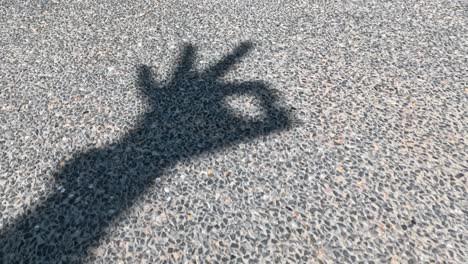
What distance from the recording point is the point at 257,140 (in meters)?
2.54

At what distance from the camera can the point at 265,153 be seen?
8.05 feet

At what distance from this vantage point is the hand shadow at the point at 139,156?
204 cm

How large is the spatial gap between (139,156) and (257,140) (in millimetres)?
740

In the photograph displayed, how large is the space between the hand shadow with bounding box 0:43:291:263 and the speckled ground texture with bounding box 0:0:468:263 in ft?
0.04

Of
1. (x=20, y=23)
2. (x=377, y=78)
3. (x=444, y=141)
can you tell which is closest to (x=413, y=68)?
(x=377, y=78)

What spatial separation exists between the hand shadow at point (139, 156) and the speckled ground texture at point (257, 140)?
0.04ft

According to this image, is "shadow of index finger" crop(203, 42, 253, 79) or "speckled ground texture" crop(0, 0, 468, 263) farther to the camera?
"shadow of index finger" crop(203, 42, 253, 79)

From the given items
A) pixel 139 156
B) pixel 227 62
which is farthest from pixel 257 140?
pixel 227 62

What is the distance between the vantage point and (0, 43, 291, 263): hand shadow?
2.04 meters

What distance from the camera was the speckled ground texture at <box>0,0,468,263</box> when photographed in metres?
2.01

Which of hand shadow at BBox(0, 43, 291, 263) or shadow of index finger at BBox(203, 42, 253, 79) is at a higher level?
hand shadow at BBox(0, 43, 291, 263)

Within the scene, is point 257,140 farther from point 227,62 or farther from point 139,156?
Answer: point 227,62

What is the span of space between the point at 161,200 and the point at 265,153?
69 cm

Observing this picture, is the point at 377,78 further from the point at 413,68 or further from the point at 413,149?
the point at 413,149
